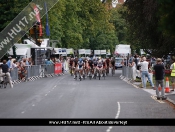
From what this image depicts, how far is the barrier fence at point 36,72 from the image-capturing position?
40.4 meters

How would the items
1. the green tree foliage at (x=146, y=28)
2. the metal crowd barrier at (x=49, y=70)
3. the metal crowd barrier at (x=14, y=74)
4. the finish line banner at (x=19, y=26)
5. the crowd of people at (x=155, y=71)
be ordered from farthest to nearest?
the metal crowd barrier at (x=49, y=70) → the finish line banner at (x=19, y=26) → the green tree foliage at (x=146, y=28) → the metal crowd barrier at (x=14, y=74) → the crowd of people at (x=155, y=71)

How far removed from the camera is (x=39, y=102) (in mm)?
23703

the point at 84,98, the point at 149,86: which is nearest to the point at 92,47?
the point at 149,86

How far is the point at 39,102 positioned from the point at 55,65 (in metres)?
32.2

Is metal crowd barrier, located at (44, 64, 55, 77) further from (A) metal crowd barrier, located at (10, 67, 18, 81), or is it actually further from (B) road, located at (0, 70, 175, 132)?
(B) road, located at (0, 70, 175, 132)

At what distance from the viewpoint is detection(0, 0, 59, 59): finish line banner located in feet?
154

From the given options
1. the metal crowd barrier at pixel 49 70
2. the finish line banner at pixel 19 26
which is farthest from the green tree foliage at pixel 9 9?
the metal crowd barrier at pixel 49 70

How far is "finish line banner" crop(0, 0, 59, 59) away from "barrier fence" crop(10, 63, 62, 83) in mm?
3046

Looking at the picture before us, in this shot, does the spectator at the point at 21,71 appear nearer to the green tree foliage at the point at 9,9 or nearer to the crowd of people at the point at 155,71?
the green tree foliage at the point at 9,9

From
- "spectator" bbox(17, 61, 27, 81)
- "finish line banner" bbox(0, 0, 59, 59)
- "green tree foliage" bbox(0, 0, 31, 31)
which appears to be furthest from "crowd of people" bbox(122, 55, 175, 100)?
"green tree foliage" bbox(0, 0, 31, 31)

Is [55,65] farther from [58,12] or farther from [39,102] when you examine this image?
[39,102]

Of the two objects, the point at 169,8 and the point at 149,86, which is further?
the point at 149,86

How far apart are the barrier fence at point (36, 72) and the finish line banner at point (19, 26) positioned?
9.99ft

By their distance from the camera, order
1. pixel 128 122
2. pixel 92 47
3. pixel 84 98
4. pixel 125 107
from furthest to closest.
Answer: pixel 92 47
pixel 84 98
pixel 125 107
pixel 128 122
